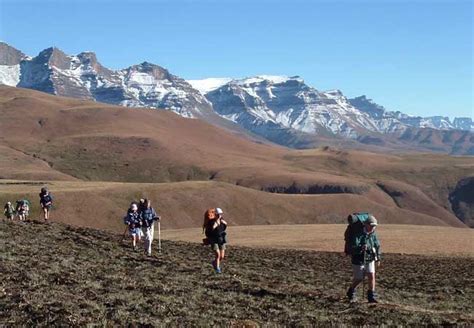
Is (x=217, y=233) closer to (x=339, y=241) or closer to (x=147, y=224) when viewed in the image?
(x=147, y=224)

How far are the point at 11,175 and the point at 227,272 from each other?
157m

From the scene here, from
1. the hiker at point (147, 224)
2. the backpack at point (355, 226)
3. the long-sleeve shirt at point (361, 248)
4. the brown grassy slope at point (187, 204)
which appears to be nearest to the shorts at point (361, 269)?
the long-sleeve shirt at point (361, 248)

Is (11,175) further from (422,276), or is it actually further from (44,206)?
(422,276)

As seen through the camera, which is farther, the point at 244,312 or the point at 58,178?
the point at 58,178

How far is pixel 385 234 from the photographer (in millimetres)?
76188

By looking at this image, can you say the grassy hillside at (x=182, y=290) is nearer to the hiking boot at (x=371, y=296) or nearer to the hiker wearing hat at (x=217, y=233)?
the hiking boot at (x=371, y=296)

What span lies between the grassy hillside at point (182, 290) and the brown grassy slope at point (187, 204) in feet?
222

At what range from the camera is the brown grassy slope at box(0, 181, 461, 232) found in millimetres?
101812

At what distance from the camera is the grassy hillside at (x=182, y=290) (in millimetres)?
16234

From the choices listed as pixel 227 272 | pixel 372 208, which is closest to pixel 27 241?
pixel 227 272

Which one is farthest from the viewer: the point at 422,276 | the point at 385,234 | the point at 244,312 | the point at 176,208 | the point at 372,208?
the point at 372,208

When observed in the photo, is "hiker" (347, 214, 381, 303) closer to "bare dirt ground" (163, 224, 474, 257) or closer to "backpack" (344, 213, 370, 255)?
"backpack" (344, 213, 370, 255)

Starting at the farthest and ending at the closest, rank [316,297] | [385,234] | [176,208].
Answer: [176,208] < [385,234] < [316,297]

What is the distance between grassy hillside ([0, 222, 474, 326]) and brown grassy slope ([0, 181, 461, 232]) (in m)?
67.7
